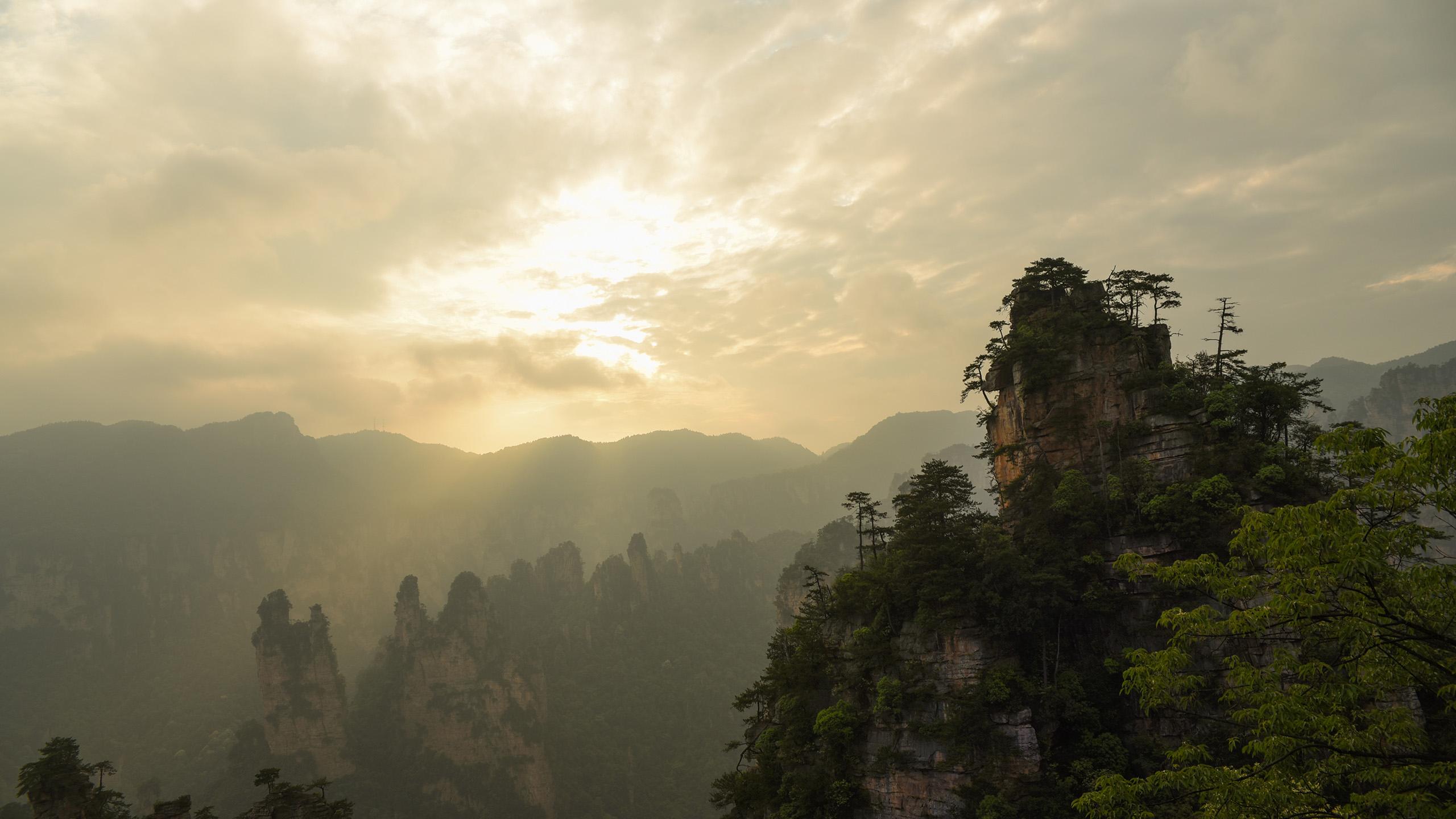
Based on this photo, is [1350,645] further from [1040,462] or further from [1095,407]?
[1095,407]

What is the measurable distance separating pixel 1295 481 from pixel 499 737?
11574 centimetres

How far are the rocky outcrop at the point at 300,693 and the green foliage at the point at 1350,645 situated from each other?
125839 millimetres

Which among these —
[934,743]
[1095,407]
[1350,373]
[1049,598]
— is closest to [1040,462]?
[1095,407]

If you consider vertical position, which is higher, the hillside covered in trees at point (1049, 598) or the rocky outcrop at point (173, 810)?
the hillside covered in trees at point (1049, 598)

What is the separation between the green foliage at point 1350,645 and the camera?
935 cm

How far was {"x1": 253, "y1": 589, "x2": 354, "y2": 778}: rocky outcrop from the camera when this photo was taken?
10231 cm

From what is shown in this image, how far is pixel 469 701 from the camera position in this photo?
364ft

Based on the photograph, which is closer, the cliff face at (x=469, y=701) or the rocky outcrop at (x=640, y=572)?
the cliff face at (x=469, y=701)

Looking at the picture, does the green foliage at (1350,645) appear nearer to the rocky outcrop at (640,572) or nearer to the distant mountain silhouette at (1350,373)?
the rocky outcrop at (640,572)

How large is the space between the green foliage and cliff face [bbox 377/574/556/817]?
→ 118m

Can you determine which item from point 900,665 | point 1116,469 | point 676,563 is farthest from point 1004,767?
point 676,563

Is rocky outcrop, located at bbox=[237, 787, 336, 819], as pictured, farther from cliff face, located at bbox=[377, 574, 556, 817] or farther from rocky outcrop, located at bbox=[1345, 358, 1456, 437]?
rocky outcrop, located at bbox=[1345, 358, 1456, 437]

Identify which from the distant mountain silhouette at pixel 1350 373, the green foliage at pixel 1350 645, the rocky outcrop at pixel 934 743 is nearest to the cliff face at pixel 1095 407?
the rocky outcrop at pixel 934 743

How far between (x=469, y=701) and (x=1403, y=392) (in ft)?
599
